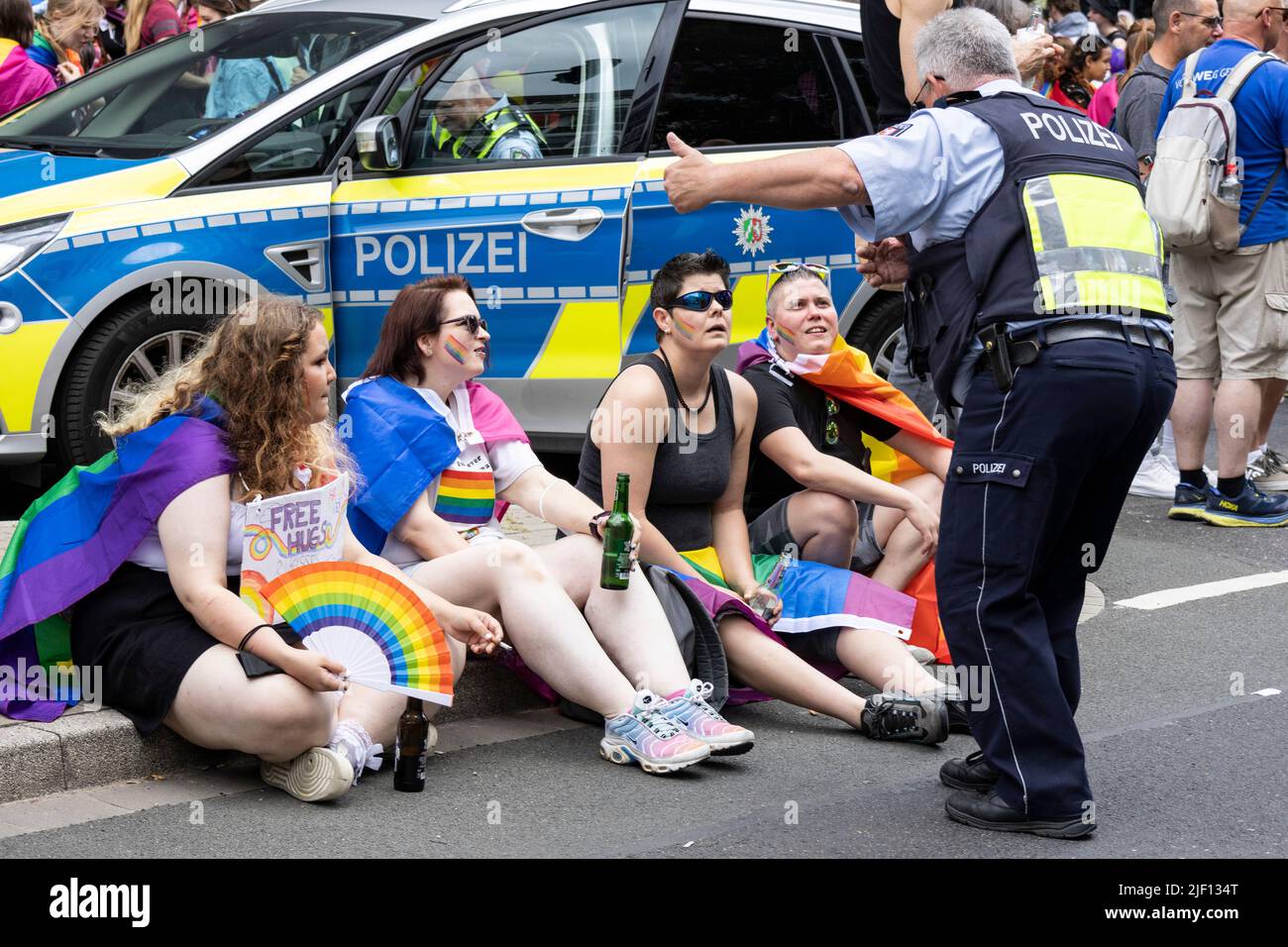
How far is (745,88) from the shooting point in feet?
25.1

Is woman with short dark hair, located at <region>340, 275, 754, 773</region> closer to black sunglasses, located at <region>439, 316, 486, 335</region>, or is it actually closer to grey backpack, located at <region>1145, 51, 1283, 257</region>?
black sunglasses, located at <region>439, 316, 486, 335</region>

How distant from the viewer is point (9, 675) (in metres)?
4.50

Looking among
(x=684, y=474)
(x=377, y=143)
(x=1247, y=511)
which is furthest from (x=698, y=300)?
(x=1247, y=511)

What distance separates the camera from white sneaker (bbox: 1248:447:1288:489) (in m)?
8.76

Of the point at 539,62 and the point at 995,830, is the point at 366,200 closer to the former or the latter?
the point at 539,62

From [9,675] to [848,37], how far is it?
4804 millimetres

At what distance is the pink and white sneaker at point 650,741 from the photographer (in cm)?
473

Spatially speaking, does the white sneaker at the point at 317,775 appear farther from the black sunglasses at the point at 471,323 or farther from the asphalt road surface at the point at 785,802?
the black sunglasses at the point at 471,323

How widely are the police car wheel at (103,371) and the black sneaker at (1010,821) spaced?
3.68 metres

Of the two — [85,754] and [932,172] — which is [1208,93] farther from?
[85,754]

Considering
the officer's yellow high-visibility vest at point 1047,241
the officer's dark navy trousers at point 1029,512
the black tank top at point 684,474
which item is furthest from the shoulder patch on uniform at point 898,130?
the black tank top at point 684,474

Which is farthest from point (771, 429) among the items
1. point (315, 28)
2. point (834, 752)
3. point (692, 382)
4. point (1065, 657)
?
point (315, 28)

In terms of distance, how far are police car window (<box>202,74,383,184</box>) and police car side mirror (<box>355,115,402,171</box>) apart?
8.5 inches

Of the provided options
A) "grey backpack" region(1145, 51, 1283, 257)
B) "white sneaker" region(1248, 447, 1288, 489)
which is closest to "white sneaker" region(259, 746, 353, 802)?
"grey backpack" region(1145, 51, 1283, 257)
